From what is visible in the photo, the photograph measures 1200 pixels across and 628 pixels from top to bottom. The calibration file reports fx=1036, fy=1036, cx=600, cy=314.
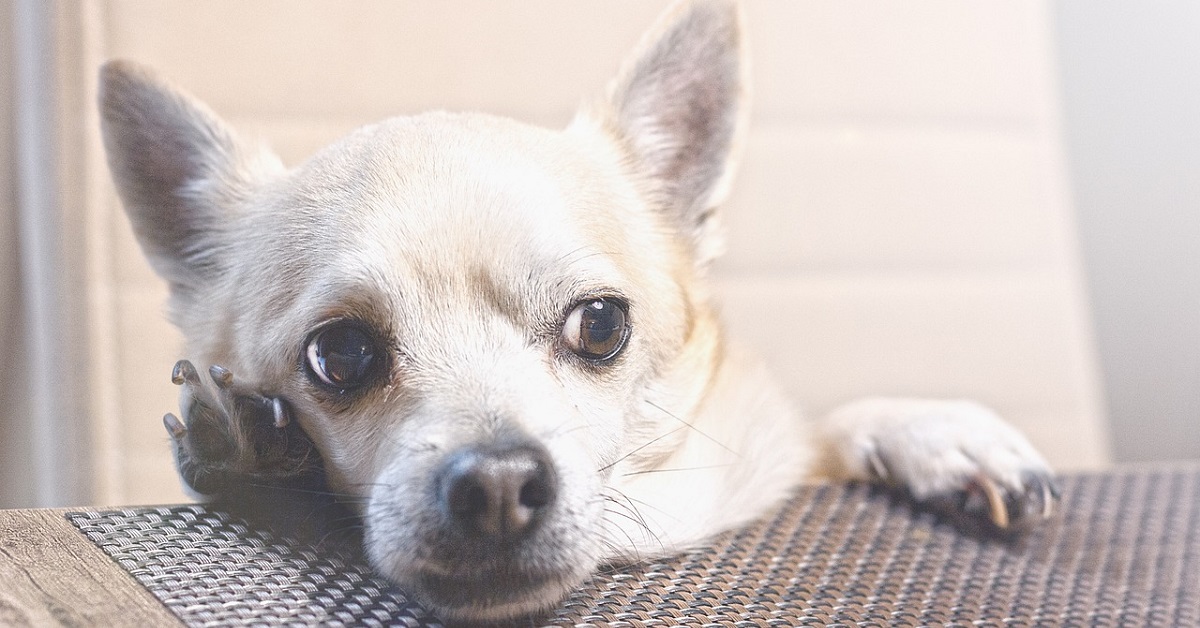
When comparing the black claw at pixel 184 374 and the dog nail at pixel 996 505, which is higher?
the black claw at pixel 184 374

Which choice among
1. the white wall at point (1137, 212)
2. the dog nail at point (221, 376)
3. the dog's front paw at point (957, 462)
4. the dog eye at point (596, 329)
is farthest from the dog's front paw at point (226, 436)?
the white wall at point (1137, 212)

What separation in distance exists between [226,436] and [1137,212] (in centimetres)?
212

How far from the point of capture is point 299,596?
91 cm

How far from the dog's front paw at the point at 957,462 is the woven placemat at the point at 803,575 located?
0.04 m

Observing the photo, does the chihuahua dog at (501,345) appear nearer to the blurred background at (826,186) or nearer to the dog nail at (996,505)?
the dog nail at (996,505)

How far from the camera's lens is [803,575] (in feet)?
3.67

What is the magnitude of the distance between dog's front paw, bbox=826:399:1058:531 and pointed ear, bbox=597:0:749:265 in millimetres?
364

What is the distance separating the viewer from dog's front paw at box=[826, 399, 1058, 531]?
1.37m

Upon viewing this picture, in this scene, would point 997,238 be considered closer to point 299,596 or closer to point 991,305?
point 991,305

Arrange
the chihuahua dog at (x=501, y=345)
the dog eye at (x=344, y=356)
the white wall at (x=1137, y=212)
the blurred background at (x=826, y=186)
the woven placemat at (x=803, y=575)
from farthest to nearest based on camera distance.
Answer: the white wall at (x=1137, y=212)
the blurred background at (x=826, y=186)
the dog eye at (x=344, y=356)
the chihuahua dog at (x=501, y=345)
the woven placemat at (x=803, y=575)

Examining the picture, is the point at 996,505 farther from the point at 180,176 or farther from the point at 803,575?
the point at 180,176

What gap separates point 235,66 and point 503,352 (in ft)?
2.73

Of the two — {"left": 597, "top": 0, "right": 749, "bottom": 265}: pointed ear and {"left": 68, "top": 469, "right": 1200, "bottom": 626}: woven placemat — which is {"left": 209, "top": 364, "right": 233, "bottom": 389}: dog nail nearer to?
{"left": 68, "top": 469, "right": 1200, "bottom": 626}: woven placemat

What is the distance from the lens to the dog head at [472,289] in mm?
1008
